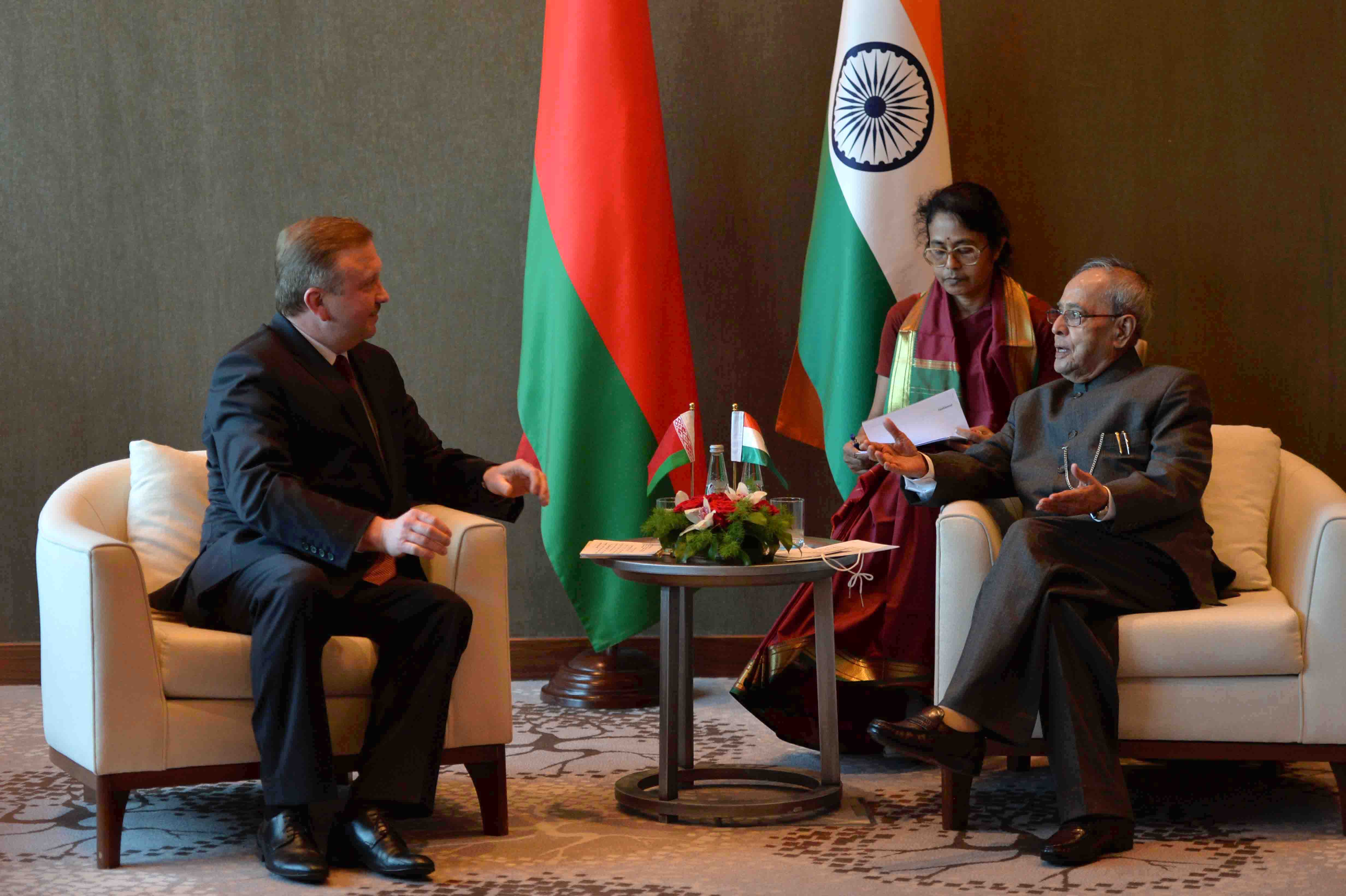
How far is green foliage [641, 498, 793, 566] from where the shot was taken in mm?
2785

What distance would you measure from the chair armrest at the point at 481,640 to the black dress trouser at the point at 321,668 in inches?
1.9

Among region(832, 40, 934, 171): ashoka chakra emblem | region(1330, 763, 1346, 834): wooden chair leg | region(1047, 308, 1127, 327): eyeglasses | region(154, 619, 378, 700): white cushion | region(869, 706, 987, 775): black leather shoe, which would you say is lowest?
region(1330, 763, 1346, 834): wooden chair leg

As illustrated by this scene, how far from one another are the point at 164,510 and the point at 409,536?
0.87 meters

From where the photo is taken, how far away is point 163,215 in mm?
4387

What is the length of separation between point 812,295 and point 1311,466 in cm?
147

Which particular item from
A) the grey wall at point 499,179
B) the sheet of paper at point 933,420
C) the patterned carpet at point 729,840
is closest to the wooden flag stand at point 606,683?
the patterned carpet at point 729,840

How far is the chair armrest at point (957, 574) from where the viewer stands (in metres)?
2.88

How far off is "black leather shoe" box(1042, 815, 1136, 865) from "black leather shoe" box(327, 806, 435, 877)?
1161 millimetres

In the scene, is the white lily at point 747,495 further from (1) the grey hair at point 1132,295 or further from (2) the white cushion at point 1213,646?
(1) the grey hair at point 1132,295

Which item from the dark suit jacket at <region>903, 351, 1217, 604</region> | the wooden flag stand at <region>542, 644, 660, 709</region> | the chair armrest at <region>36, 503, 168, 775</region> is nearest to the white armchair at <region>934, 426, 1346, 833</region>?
the dark suit jacket at <region>903, 351, 1217, 604</region>

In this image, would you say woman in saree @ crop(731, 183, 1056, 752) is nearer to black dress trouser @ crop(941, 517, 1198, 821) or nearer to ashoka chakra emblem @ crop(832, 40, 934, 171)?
Result: ashoka chakra emblem @ crop(832, 40, 934, 171)

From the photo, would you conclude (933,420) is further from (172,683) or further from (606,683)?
(172,683)

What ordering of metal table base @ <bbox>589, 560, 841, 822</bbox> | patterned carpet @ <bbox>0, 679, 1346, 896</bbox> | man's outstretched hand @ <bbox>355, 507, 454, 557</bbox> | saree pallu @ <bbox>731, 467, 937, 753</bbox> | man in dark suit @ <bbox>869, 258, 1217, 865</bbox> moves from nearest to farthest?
patterned carpet @ <bbox>0, 679, 1346, 896</bbox> < man's outstretched hand @ <bbox>355, 507, 454, 557</bbox> < man in dark suit @ <bbox>869, 258, 1217, 865</bbox> < metal table base @ <bbox>589, 560, 841, 822</bbox> < saree pallu @ <bbox>731, 467, 937, 753</bbox>

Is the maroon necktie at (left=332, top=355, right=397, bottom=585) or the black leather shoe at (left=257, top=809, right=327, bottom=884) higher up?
the maroon necktie at (left=332, top=355, right=397, bottom=585)
